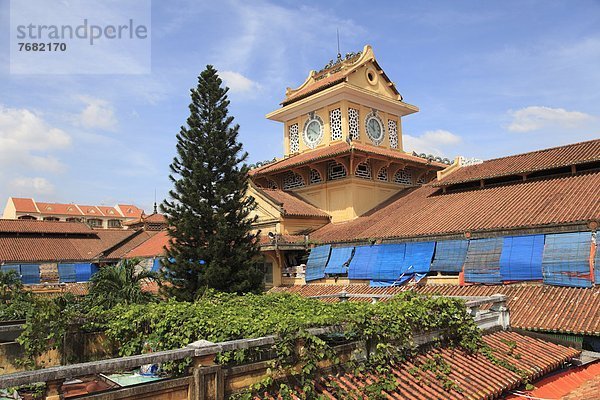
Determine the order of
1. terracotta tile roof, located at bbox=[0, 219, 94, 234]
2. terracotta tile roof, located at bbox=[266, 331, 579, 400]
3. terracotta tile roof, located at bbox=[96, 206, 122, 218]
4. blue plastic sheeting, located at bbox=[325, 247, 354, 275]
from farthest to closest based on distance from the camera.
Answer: terracotta tile roof, located at bbox=[96, 206, 122, 218] → terracotta tile roof, located at bbox=[0, 219, 94, 234] → blue plastic sheeting, located at bbox=[325, 247, 354, 275] → terracotta tile roof, located at bbox=[266, 331, 579, 400]

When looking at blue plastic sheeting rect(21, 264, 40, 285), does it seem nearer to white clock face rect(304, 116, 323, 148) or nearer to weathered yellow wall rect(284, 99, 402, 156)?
weathered yellow wall rect(284, 99, 402, 156)

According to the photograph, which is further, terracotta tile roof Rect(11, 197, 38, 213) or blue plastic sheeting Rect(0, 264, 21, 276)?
terracotta tile roof Rect(11, 197, 38, 213)

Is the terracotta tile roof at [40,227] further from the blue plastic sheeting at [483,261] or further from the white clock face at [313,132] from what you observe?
the blue plastic sheeting at [483,261]

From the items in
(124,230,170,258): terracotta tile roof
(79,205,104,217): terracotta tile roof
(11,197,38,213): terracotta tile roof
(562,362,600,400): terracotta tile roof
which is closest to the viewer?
(562,362,600,400): terracotta tile roof

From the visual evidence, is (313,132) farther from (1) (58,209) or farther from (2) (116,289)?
(1) (58,209)

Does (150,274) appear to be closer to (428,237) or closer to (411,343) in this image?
(428,237)

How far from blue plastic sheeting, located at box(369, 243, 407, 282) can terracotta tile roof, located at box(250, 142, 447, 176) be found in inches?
190

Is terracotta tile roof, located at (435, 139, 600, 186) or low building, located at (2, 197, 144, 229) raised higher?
low building, located at (2, 197, 144, 229)

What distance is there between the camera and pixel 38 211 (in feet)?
212

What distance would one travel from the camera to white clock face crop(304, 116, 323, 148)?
21.5 meters

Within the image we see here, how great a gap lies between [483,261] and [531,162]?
524cm

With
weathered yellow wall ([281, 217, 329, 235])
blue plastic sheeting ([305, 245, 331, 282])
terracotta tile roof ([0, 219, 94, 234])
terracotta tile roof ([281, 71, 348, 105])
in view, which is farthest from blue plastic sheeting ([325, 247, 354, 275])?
terracotta tile roof ([0, 219, 94, 234])

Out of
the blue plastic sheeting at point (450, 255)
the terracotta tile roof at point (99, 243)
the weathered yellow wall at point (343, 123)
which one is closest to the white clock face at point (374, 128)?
the weathered yellow wall at point (343, 123)

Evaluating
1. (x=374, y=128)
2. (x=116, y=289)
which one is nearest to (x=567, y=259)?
(x=374, y=128)
